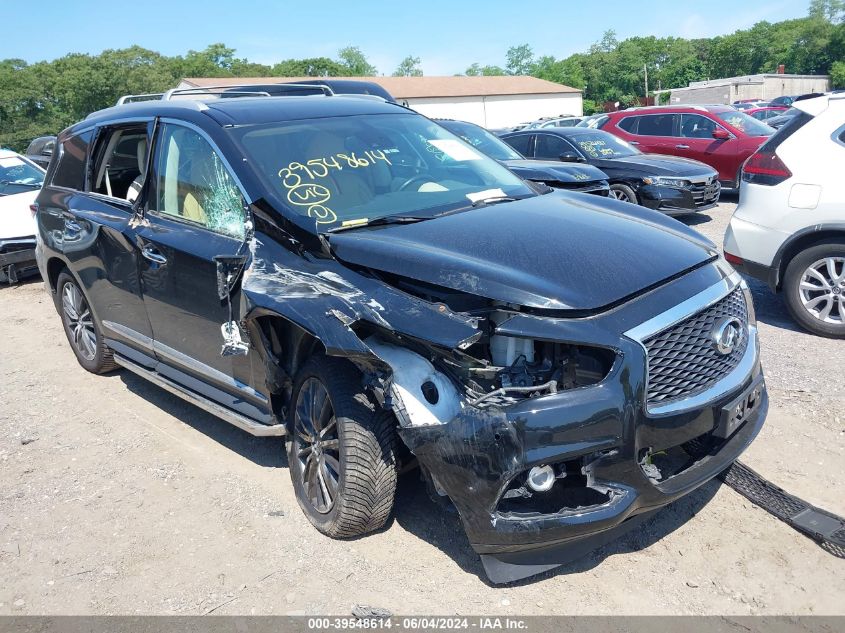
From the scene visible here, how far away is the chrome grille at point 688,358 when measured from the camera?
270 centimetres

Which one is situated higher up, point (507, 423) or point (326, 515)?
point (507, 423)

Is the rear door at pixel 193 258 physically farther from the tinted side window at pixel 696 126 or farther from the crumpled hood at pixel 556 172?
the tinted side window at pixel 696 126

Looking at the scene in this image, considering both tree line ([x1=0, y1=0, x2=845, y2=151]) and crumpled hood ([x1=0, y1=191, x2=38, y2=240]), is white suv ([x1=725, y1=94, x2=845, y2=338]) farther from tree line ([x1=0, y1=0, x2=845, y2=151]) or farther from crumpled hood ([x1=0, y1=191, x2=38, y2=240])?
tree line ([x1=0, y1=0, x2=845, y2=151])

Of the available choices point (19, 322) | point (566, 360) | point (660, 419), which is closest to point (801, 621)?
point (660, 419)

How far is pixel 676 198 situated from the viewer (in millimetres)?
10070

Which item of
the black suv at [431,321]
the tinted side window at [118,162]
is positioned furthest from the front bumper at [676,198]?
the tinted side window at [118,162]

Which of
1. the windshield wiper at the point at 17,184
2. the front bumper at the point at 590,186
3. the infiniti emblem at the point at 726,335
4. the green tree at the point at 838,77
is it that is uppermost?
the windshield wiper at the point at 17,184

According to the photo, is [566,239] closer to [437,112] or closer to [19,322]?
[19,322]

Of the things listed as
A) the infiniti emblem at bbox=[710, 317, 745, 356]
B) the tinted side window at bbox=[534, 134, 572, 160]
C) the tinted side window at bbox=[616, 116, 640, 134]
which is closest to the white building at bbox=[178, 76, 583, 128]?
the tinted side window at bbox=[616, 116, 640, 134]

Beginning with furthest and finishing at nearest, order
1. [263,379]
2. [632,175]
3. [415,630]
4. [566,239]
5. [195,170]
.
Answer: [632,175]
[195,170]
[263,379]
[566,239]
[415,630]

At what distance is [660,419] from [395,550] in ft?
4.56

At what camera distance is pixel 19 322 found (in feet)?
26.4

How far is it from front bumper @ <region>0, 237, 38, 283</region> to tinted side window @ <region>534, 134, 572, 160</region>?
25.1ft

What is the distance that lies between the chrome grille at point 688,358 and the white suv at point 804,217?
289cm
